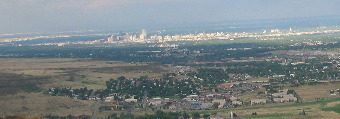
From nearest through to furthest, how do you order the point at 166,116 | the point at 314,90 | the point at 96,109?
the point at 166,116 < the point at 96,109 < the point at 314,90

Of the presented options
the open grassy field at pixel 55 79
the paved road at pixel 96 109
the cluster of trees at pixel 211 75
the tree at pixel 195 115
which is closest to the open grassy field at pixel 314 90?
the cluster of trees at pixel 211 75

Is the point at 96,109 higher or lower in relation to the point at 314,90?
higher

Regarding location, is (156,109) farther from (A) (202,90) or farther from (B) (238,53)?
(B) (238,53)

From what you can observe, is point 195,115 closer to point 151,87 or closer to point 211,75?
point 151,87

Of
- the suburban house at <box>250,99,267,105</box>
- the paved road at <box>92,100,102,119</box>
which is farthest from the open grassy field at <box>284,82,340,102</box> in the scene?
the paved road at <box>92,100,102,119</box>

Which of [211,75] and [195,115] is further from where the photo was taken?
[211,75]

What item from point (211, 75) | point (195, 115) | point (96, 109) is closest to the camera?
point (195, 115)

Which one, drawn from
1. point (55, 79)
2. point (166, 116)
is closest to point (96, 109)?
point (166, 116)

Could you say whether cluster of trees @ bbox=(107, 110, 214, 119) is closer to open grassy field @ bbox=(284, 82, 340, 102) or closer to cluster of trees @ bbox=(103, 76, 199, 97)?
cluster of trees @ bbox=(103, 76, 199, 97)

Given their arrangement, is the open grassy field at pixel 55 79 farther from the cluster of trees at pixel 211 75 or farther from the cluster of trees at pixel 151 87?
the cluster of trees at pixel 211 75
